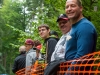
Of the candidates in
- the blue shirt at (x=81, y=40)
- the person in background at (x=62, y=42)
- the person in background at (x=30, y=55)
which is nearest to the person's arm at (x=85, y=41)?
the blue shirt at (x=81, y=40)

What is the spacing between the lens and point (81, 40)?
3.23m

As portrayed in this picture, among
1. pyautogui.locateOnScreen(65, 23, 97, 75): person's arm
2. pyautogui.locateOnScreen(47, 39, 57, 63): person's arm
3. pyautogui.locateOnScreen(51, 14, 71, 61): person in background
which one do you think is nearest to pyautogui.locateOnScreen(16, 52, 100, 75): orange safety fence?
pyautogui.locateOnScreen(65, 23, 97, 75): person's arm

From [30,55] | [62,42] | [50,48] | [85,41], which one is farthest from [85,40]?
[30,55]

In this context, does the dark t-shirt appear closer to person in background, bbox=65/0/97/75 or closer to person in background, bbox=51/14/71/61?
person in background, bbox=51/14/71/61

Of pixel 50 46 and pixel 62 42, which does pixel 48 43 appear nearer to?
pixel 50 46

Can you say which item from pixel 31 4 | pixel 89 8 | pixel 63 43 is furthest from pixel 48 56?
pixel 31 4

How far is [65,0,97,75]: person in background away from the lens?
10.6 feet

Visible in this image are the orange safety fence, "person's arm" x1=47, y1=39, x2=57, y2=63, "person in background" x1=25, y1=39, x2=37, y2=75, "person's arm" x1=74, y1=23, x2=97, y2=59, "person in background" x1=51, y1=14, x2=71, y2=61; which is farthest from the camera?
"person in background" x1=25, y1=39, x2=37, y2=75

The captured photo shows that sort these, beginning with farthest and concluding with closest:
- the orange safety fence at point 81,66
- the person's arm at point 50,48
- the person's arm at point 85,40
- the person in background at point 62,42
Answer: the person's arm at point 50,48, the person in background at point 62,42, the person's arm at point 85,40, the orange safety fence at point 81,66

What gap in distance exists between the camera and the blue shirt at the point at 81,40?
3.21 metres

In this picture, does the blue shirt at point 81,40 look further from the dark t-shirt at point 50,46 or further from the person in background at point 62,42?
the dark t-shirt at point 50,46

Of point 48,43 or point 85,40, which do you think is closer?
point 85,40

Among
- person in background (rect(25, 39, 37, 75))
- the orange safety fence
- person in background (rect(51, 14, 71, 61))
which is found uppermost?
person in background (rect(51, 14, 71, 61))

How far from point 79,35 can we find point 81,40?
8 centimetres
